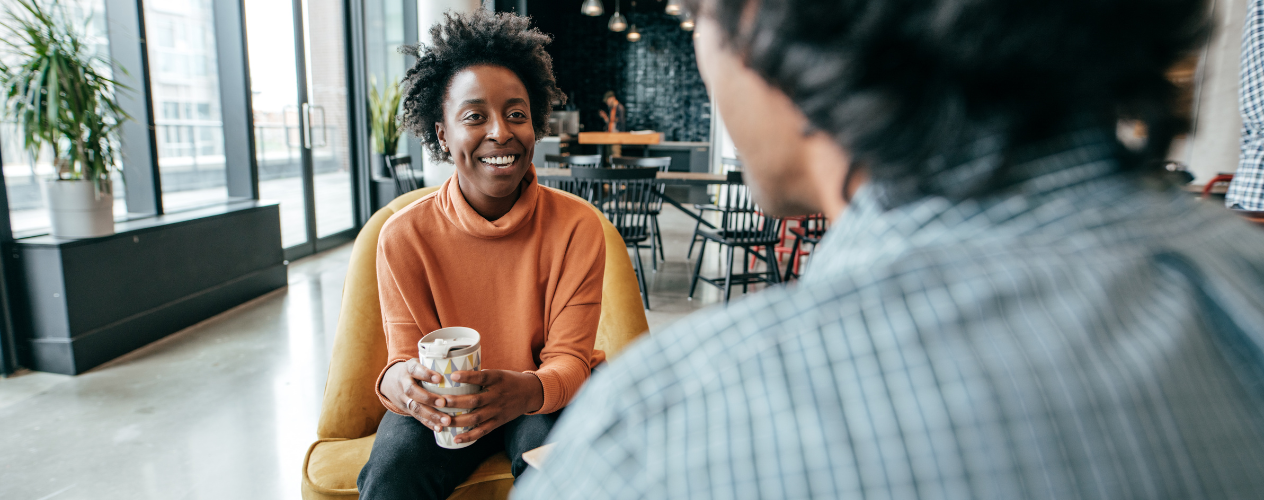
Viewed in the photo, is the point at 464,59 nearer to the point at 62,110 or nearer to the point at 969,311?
the point at 969,311

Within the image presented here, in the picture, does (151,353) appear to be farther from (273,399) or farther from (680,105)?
(680,105)

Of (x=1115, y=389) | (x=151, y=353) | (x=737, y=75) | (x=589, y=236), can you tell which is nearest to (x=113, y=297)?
(x=151, y=353)

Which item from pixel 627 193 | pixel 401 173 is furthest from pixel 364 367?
pixel 401 173

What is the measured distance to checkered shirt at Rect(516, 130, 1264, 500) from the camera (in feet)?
1.00

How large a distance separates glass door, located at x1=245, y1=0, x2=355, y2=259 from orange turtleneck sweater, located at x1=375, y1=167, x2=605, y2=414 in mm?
3689

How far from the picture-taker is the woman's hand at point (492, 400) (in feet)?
3.18

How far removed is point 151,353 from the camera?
303 centimetres

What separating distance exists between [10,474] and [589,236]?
2.02m

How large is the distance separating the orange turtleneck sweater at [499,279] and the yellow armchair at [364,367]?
0.25 m

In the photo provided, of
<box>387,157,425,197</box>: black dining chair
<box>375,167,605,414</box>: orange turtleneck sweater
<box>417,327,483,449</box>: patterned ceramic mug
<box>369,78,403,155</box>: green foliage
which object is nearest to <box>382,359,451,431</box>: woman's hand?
<box>417,327,483,449</box>: patterned ceramic mug

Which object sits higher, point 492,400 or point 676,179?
point 676,179

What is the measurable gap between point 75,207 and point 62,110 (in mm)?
433

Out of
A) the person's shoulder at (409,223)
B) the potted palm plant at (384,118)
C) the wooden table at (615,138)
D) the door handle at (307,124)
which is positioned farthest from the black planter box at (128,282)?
the wooden table at (615,138)

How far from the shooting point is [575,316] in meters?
1.33
